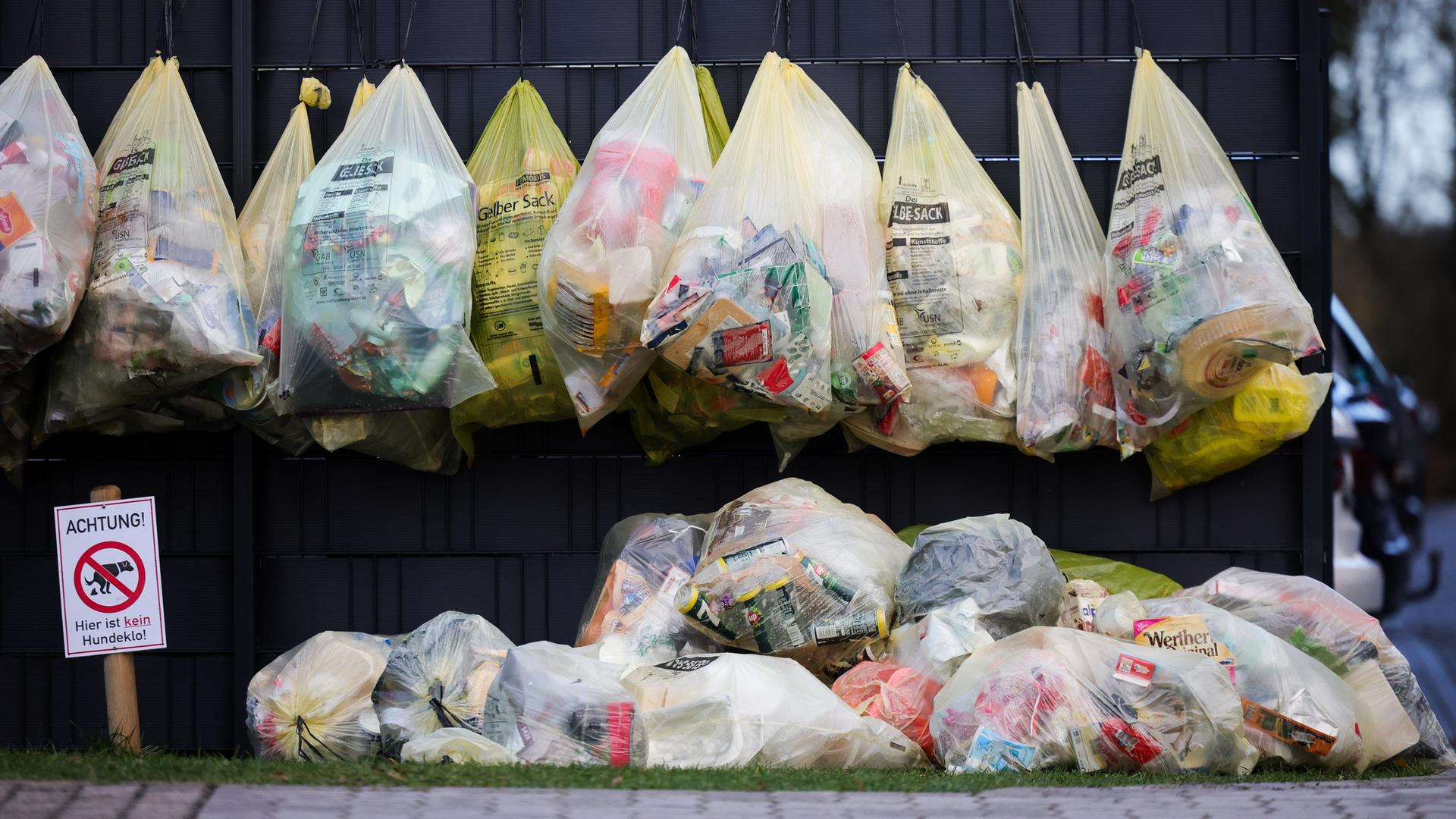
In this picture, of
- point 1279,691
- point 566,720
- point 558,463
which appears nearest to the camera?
point 566,720

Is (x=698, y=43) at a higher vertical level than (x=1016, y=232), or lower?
higher

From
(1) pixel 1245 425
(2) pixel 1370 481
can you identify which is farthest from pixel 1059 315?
(2) pixel 1370 481

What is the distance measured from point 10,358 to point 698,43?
2.09m

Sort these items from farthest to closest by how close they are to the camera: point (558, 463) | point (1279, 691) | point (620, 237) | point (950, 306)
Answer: point (558, 463) < point (950, 306) < point (620, 237) < point (1279, 691)

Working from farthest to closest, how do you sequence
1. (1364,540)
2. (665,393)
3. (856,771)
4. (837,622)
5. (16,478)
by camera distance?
(1364,540)
(16,478)
(665,393)
(837,622)
(856,771)

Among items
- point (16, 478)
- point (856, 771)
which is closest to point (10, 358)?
point (16, 478)

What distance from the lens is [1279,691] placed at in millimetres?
3174

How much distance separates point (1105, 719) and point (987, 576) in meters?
0.53

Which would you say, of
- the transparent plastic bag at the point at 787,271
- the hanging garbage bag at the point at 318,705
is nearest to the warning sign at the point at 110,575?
the hanging garbage bag at the point at 318,705

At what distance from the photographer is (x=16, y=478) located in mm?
3967

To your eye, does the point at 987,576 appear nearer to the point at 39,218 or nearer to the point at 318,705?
the point at 318,705

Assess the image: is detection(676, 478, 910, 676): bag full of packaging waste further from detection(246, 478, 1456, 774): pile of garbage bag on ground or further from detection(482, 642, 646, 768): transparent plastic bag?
detection(482, 642, 646, 768): transparent plastic bag

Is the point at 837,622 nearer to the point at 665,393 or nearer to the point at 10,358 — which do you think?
the point at 665,393

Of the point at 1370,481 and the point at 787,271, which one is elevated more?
the point at 787,271
